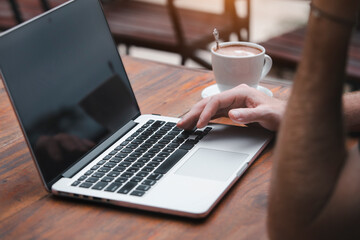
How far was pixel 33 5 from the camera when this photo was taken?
3.10 m

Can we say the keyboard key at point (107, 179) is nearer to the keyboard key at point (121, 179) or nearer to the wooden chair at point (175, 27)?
the keyboard key at point (121, 179)

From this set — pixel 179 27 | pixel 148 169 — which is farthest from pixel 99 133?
pixel 179 27

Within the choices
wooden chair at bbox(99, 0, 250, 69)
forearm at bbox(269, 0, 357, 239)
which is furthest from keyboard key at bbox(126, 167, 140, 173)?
wooden chair at bbox(99, 0, 250, 69)

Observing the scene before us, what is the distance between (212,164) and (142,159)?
116mm

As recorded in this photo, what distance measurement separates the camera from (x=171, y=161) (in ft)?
2.70

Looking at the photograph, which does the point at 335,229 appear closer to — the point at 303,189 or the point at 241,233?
the point at 303,189

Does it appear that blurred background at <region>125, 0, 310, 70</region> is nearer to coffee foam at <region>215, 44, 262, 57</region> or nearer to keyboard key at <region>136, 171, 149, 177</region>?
coffee foam at <region>215, 44, 262, 57</region>

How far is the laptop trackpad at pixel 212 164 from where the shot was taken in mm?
775

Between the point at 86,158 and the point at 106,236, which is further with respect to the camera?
the point at 86,158

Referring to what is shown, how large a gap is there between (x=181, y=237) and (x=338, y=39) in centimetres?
33

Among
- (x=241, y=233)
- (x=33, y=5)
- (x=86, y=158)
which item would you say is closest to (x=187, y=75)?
(x=86, y=158)

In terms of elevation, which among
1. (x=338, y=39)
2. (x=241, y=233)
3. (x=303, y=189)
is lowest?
(x=241, y=233)

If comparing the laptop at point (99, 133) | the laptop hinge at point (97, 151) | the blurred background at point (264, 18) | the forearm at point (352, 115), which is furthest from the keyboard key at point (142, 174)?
the blurred background at point (264, 18)

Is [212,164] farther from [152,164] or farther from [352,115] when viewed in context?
[352,115]
